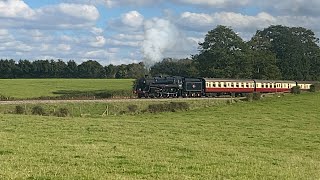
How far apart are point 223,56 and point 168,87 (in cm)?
3810

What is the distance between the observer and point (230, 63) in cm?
9675

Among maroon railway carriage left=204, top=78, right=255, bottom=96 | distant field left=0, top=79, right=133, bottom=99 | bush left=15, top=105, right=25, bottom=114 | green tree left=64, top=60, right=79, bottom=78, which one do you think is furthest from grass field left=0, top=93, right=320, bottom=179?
green tree left=64, top=60, right=79, bottom=78

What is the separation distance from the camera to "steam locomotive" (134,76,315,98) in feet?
200

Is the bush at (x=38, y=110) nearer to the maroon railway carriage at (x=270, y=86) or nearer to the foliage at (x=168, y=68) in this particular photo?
the maroon railway carriage at (x=270, y=86)

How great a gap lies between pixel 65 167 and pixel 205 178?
10.5 ft

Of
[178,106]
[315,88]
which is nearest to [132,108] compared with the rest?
[178,106]

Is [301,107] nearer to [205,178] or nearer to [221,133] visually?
[221,133]

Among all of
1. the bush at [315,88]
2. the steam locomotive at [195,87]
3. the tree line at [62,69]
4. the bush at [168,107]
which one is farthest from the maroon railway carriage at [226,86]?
the tree line at [62,69]

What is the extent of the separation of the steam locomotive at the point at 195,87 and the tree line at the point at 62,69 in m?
72.9

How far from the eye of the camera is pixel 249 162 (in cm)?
1409

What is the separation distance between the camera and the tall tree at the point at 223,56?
95125mm

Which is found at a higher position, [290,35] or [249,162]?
[290,35]

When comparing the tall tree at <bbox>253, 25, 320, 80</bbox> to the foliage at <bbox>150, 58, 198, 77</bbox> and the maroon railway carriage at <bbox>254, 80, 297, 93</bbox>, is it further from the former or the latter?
the maroon railway carriage at <bbox>254, 80, 297, 93</bbox>

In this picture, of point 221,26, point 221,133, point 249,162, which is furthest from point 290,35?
point 249,162
